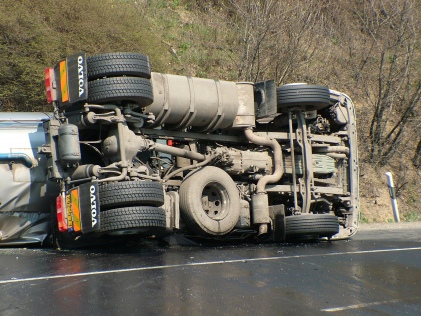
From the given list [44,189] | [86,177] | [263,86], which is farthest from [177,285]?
[263,86]

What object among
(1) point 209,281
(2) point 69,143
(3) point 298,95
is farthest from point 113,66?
(1) point 209,281

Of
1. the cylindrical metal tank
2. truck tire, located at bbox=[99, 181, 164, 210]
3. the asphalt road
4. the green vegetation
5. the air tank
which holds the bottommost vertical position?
the asphalt road

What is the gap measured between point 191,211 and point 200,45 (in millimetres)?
10877

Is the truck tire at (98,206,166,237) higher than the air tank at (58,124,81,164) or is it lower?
lower

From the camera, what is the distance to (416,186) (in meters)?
17.7

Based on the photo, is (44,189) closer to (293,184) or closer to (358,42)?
(293,184)

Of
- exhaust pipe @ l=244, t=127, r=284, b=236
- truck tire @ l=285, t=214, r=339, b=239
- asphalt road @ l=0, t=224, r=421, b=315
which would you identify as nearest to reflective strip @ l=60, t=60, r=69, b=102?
asphalt road @ l=0, t=224, r=421, b=315

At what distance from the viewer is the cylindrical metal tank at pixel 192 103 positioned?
827 centimetres

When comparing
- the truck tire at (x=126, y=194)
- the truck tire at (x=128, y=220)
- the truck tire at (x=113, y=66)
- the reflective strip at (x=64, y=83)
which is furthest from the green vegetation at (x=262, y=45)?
the truck tire at (x=128, y=220)

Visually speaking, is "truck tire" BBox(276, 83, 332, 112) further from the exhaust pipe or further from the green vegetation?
the green vegetation

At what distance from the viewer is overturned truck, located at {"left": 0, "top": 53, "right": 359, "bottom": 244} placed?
7.52 m

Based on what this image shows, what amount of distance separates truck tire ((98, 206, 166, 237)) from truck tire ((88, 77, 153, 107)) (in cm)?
125

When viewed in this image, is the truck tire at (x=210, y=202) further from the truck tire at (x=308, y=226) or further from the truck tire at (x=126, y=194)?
the truck tire at (x=126, y=194)

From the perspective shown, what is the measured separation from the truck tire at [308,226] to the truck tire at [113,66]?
9.26ft
